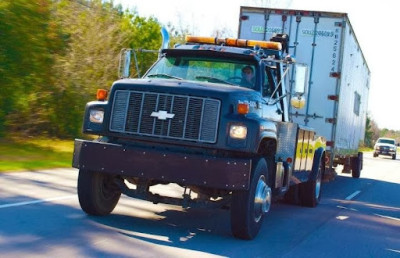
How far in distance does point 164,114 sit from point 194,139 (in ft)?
1.62

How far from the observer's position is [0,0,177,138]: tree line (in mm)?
16250

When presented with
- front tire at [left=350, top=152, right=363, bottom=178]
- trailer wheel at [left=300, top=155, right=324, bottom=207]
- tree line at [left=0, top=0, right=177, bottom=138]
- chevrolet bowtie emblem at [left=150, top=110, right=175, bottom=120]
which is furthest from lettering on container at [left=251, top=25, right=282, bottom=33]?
front tire at [left=350, top=152, right=363, bottom=178]

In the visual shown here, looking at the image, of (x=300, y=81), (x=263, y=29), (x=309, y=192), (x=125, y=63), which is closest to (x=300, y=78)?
(x=300, y=81)

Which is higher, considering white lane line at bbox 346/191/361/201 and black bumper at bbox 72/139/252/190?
black bumper at bbox 72/139/252/190

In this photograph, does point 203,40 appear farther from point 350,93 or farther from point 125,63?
point 350,93

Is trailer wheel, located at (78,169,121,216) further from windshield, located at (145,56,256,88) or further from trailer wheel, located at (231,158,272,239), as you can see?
trailer wheel, located at (231,158,272,239)

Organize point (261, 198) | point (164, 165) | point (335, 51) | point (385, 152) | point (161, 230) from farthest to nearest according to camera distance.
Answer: point (385, 152) → point (335, 51) → point (161, 230) → point (261, 198) → point (164, 165)

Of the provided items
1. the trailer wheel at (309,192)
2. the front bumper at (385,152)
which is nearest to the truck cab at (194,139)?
the trailer wheel at (309,192)

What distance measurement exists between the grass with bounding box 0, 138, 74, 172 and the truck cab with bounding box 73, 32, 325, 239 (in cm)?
600

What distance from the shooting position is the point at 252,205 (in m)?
7.23

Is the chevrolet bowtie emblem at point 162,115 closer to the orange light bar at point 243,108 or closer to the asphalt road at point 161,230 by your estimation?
the orange light bar at point 243,108

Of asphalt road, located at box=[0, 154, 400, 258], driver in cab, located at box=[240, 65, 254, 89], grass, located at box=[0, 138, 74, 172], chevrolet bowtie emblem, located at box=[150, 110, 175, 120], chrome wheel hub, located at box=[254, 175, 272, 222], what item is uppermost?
driver in cab, located at box=[240, 65, 254, 89]

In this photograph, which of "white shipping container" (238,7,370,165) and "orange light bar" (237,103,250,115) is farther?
"white shipping container" (238,7,370,165)

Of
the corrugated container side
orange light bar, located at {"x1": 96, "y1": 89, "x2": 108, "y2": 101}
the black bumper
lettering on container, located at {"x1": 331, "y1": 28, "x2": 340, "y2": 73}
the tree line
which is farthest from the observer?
the tree line
